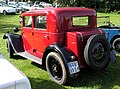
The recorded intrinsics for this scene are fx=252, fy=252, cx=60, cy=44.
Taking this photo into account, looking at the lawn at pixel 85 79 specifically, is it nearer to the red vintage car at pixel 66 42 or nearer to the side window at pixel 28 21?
the red vintage car at pixel 66 42

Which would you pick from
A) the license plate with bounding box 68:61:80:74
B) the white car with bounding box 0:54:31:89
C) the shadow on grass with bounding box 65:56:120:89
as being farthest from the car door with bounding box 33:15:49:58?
the white car with bounding box 0:54:31:89

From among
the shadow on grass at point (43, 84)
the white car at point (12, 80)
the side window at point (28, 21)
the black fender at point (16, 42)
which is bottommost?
the shadow on grass at point (43, 84)

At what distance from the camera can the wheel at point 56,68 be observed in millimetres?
5378

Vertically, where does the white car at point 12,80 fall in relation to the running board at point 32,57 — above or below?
above

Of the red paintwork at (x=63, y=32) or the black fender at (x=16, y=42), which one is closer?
the red paintwork at (x=63, y=32)

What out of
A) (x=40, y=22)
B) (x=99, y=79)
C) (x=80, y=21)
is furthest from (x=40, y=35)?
(x=99, y=79)

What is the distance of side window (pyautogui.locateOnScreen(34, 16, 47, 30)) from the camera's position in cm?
630

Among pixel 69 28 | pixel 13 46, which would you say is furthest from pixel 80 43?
pixel 13 46

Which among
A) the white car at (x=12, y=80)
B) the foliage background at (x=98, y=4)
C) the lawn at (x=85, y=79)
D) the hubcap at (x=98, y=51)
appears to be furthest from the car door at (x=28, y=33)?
the foliage background at (x=98, y=4)

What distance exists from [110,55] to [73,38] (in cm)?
102

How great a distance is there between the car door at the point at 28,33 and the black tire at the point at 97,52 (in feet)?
6.82

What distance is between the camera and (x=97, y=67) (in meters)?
5.42

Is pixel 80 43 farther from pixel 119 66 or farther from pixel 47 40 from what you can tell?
pixel 119 66

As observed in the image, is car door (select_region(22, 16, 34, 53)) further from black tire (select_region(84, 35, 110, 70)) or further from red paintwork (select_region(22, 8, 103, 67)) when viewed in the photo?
black tire (select_region(84, 35, 110, 70))
